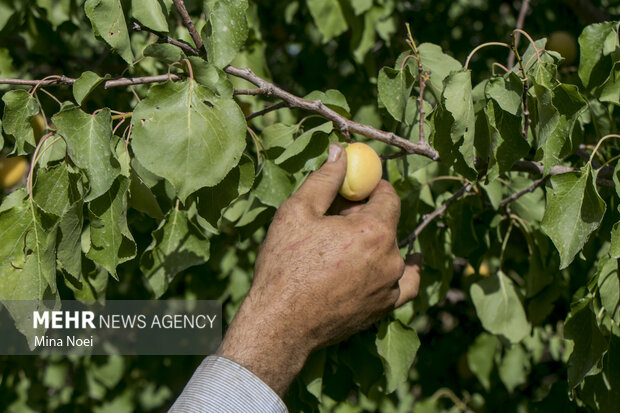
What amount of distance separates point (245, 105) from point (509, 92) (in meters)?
1.03

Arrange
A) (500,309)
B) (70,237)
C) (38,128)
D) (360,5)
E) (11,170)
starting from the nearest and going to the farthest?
(70,237) < (500,309) < (38,128) < (11,170) < (360,5)

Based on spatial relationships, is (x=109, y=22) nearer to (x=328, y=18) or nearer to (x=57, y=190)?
(x=57, y=190)

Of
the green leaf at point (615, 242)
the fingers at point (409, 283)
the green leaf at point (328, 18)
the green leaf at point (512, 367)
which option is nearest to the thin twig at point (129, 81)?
the fingers at point (409, 283)

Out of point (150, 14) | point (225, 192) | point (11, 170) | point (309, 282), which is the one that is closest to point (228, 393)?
point (309, 282)

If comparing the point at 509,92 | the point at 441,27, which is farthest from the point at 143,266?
the point at 441,27

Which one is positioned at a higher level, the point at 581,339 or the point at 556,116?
the point at 556,116

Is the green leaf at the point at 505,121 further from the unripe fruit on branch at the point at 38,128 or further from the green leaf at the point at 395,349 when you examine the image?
the unripe fruit on branch at the point at 38,128

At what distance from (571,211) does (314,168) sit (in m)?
0.49

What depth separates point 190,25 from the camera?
1.04 metres

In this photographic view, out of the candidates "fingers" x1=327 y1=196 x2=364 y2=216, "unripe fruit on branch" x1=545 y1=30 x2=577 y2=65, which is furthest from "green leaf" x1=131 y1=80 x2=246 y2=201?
"unripe fruit on branch" x1=545 y1=30 x2=577 y2=65

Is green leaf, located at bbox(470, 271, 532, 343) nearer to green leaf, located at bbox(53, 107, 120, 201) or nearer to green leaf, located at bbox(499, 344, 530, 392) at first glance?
green leaf, located at bbox(499, 344, 530, 392)

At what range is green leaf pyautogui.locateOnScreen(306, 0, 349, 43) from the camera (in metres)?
2.04

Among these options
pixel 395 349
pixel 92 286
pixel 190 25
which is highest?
pixel 190 25

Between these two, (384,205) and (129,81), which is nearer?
(129,81)
